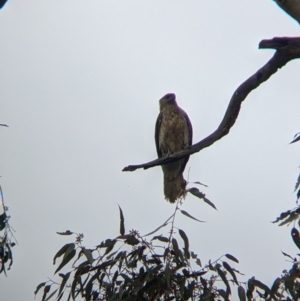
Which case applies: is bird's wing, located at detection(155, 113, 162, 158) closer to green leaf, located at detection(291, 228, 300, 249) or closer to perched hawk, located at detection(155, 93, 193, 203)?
perched hawk, located at detection(155, 93, 193, 203)

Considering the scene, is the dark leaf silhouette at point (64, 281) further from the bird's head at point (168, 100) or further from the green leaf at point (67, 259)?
the bird's head at point (168, 100)

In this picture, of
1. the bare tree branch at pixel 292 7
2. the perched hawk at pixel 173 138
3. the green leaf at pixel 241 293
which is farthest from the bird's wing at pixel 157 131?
the bare tree branch at pixel 292 7

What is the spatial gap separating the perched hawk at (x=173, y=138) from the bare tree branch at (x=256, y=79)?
9.90ft

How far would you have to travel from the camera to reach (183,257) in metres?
2.45

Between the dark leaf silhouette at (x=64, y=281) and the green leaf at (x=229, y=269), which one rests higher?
the dark leaf silhouette at (x=64, y=281)

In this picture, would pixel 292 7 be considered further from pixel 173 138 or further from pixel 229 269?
pixel 173 138

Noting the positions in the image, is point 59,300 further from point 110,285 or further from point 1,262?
point 1,262

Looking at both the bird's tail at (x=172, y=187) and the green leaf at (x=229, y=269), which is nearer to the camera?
the green leaf at (x=229, y=269)

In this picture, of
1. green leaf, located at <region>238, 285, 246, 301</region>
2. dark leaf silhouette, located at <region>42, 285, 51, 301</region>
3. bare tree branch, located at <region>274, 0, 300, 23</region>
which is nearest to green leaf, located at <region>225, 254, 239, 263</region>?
green leaf, located at <region>238, 285, 246, 301</region>

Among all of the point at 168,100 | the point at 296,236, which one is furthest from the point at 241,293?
the point at 168,100

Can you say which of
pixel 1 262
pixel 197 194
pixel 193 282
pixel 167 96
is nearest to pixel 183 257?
pixel 193 282

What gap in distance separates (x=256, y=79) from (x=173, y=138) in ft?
10.6

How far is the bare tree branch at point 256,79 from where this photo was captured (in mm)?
2033

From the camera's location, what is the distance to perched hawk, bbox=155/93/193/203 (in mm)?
5336
